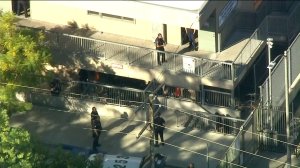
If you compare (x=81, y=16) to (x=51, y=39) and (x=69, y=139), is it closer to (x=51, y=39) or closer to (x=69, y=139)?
(x=51, y=39)

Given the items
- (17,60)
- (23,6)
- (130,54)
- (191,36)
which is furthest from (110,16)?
(17,60)

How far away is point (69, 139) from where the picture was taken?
52.2 m

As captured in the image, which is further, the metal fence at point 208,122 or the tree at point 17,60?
the metal fence at point 208,122

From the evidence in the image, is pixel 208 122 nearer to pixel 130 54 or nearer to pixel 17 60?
pixel 130 54

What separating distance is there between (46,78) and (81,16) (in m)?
3.99

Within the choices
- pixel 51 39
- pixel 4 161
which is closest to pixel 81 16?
pixel 51 39

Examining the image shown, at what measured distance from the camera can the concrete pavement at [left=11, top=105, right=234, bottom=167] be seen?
167ft

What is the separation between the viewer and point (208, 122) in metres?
52.0

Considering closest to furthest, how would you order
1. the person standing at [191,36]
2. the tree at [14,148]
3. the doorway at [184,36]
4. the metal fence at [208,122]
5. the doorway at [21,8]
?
the tree at [14,148] < the metal fence at [208,122] < the person standing at [191,36] < the doorway at [184,36] < the doorway at [21,8]

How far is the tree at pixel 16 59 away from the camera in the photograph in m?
50.5

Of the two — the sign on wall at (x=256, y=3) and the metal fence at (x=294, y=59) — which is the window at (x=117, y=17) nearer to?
the sign on wall at (x=256, y=3)

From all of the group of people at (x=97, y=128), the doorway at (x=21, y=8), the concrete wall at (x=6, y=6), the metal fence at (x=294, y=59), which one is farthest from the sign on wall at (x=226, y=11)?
the concrete wall at (x=6, y=6)

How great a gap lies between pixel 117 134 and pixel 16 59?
4.68 metres

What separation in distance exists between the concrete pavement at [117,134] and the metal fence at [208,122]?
22 cm
